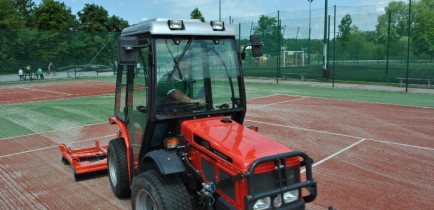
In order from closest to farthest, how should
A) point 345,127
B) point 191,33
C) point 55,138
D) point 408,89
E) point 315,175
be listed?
point 191,33, point 315,175, point 55,138, point 345,127, point 408,89

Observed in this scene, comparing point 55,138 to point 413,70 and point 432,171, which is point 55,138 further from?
point 413,70

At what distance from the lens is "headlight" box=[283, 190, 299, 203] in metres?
3.54

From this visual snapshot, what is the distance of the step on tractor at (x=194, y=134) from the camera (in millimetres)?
Result: 3500

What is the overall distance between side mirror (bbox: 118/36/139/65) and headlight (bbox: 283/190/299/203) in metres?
1.97

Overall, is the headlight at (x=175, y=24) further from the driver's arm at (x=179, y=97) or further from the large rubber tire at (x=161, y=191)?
the large rubber tire at (x=161, y=191)

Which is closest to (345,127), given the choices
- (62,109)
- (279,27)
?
(62,109)

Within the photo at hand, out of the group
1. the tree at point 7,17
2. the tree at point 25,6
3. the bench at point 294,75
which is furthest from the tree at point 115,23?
the bench at point 294,75

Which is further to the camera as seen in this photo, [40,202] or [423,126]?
[423,126]

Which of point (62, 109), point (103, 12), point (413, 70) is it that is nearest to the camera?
point (62, 109)

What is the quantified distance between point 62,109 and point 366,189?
448 inches

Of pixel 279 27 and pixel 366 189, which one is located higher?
pixel 279 27

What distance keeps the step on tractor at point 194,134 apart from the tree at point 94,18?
49.9 metres

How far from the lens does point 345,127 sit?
10.2 metres

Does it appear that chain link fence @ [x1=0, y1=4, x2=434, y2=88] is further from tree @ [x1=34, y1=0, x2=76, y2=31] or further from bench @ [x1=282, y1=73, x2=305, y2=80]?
tree @ [x1=34, y1=0, x2=76, y2=31]
